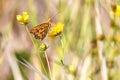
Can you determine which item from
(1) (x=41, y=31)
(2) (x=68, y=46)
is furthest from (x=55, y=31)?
(2) (x=68, y=46)

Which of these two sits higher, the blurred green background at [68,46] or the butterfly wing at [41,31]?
the butterfly wing at [41,31]

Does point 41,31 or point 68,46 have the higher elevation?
point 41,31

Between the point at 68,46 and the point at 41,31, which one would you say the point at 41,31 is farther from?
the point at 68,46

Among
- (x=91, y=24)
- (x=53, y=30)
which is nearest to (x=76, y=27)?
(x=91, y=24)

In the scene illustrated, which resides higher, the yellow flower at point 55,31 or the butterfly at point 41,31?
the butterfly at point 41,31

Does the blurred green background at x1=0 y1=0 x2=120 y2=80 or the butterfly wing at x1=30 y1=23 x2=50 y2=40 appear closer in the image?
the butterfly wing at x1=30 y1=23 x2=50 y2=40

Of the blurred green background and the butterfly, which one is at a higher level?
the butterfly

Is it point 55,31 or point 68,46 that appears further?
point 68,46

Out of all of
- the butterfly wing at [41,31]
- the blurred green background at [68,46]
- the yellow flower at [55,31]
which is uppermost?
the butterfly wing at [41,31]

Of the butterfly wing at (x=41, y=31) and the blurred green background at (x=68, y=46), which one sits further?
the blurred green background at (x=68, y=46)

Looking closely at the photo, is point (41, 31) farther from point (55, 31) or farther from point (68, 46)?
point (68, 46)

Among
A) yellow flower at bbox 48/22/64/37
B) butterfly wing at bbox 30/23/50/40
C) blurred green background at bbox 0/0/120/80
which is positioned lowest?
blurred green background at bbox 0/0/120/80
